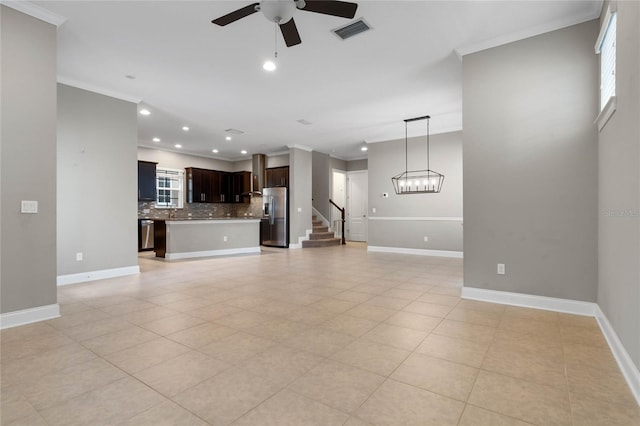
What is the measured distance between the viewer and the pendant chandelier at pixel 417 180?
6.84 metres

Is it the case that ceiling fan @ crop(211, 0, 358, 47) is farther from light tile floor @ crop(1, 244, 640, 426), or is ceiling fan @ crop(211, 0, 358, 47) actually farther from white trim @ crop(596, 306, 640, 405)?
white trim @ crop(596, 306, 640, 405)

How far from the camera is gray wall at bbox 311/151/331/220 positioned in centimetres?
1074

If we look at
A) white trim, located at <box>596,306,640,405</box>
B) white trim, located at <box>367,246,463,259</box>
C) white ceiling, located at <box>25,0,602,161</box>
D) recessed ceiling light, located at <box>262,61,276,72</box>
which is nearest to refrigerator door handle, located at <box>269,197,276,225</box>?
white trim, located at <box>367,246,463,259</box>

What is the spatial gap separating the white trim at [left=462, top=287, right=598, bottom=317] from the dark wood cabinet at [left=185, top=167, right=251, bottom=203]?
28.9 feet

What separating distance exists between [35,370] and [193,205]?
28.8 feet

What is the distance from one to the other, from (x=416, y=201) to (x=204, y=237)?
5.56m

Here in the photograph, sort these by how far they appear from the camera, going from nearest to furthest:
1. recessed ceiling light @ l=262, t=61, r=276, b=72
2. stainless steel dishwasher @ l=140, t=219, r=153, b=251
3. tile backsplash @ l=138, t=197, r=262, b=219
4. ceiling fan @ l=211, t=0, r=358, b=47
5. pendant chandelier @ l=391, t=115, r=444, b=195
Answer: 1. ceiling fan @ l=211, t=0, r=358, b=47
2. recessed ceiling light @ l=262, t=61, r=276, b=72
3. pendant chandelier @ l=391, t=115, r=444, b=195
4. stainless steel dishwasher @ l=140, t=219, r=153, b=251
5. tile backsplash @ l=138, t=197, r=262, b=219

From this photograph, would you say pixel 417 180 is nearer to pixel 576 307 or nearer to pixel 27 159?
pixel 576 307

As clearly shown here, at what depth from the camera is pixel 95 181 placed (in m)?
4.92

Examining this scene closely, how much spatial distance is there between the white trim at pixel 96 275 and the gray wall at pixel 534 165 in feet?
17.5

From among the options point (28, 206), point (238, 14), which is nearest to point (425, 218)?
point (238, 14)

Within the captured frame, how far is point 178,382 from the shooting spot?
194 centimetres

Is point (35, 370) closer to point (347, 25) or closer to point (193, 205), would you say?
point (347, 25)

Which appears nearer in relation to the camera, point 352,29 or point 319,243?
point 352,29
